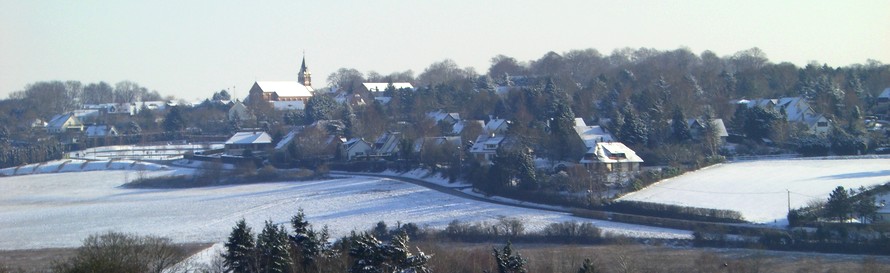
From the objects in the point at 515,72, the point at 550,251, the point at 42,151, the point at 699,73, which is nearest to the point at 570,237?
the point at 550,251

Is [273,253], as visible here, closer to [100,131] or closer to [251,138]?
[251,138]

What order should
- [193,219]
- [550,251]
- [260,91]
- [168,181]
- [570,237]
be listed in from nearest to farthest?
1. [550,251]
2. [570,237]
3. [193,219]
4. [168,181]
5. [260,91]

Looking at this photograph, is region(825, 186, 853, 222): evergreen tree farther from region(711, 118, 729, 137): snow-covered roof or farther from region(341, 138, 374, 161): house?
region(341, 138, 374, 161): house

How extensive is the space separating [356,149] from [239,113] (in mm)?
16252

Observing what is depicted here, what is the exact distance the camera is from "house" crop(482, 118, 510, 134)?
33.6 metres

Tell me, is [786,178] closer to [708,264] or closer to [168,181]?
[708,264]

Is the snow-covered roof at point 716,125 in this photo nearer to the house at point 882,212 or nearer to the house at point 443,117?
the house at point 443,117

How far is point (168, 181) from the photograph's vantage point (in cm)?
3212

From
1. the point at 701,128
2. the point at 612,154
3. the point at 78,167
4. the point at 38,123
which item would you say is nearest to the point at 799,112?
the point at 701,128

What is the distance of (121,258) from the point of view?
11172 mm

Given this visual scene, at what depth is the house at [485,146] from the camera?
30.3 meters

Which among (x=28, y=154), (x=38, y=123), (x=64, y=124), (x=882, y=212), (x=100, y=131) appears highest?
(x=38, y=123)

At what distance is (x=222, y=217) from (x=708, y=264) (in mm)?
11021

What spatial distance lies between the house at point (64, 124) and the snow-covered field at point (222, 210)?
19.0 m
